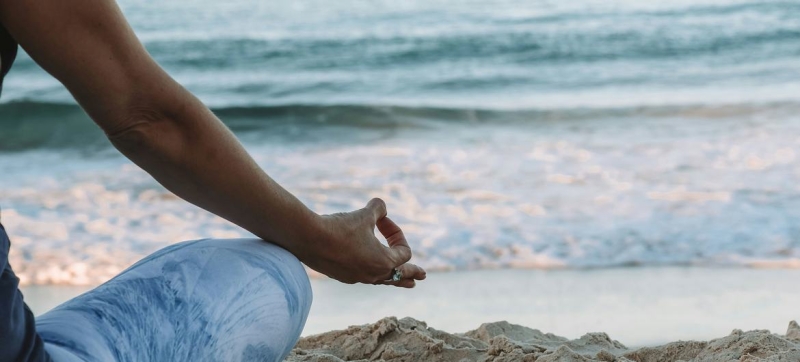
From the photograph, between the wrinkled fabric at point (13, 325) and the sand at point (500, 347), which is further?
the sand at point (500, 347)

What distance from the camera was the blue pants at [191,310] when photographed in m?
1.18

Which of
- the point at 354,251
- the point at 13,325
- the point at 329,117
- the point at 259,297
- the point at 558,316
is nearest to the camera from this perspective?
the point at 13,325

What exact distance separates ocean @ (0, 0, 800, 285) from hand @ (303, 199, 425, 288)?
241cm

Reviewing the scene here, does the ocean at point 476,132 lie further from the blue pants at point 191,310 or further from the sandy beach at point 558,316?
the blue pants at point 191,310

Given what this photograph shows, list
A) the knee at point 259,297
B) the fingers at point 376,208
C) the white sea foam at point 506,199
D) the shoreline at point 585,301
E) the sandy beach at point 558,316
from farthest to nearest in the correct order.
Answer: the white sea foam at point 506,199 < the shoreline at point 585,301 < the sandy beach at point 558,316 < the fingers at point 376,208 < the knee at point 259,297

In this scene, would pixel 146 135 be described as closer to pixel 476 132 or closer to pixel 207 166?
pixel 207 166

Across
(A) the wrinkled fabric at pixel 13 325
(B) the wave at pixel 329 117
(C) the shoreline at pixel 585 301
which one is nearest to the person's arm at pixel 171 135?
(A) the wrinkled fabric at pixel 13 325

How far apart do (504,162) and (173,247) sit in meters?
5.04

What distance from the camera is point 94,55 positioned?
1060mm

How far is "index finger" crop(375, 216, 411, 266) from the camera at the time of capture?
1.62 meters

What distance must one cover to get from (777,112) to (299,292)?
7.25m

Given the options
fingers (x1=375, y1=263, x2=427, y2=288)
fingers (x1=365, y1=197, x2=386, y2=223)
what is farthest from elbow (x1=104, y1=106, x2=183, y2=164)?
fingers (x1=375, y1=263, x2=427, y2=288)

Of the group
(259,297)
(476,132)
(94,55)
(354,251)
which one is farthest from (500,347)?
(476,132)

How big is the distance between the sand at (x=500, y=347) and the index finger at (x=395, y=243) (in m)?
0.84
